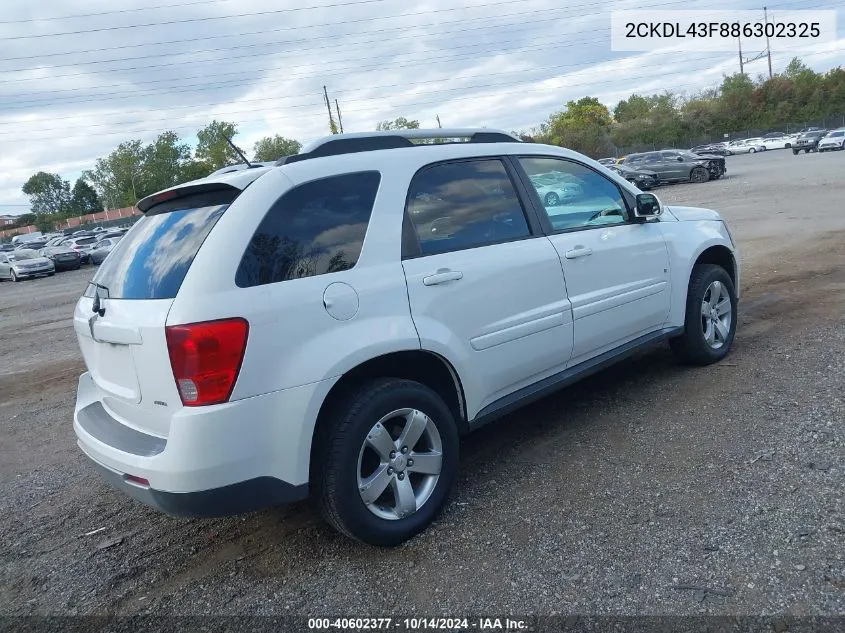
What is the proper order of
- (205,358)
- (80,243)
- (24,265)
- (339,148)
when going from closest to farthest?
1. (205,358)
2. (339,148)
3. (24,265)
4. (80,243)

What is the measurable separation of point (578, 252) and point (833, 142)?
45.9 metres

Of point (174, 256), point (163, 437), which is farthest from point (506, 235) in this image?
point (163, 437)

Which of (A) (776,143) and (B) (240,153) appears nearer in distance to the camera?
(B) (240,153)

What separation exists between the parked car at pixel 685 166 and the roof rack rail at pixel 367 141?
28.5m

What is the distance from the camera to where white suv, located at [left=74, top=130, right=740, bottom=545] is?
274 centimetres

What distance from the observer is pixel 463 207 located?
3697mm

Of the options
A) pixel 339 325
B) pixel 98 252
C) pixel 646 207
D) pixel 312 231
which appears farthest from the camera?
pixel 98 252

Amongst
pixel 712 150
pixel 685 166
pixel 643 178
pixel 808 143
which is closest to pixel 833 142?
pixel 808 143

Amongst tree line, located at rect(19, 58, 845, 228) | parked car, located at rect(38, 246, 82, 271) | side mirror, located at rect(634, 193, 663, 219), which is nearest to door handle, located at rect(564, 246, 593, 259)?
side mirror, located at rect(634, 193, 663, 219)

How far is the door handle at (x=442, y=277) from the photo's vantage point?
331cm

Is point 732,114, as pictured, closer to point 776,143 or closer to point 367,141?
point 776,143

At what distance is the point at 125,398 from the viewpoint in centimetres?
305

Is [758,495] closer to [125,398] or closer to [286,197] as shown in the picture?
[286,197]

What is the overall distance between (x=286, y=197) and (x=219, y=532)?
6.03ft
